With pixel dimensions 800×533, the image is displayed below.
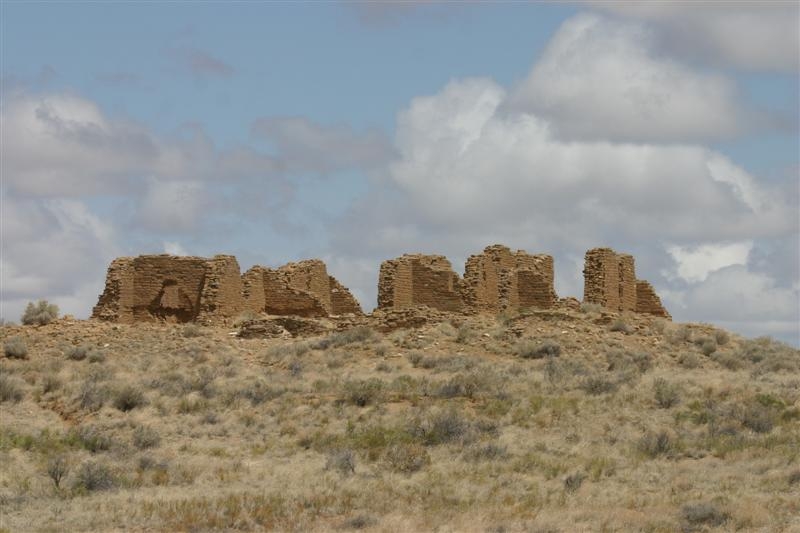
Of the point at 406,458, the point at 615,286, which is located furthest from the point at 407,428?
the point at 615,286

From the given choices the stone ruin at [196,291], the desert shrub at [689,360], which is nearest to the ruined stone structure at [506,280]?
the stone ruin at [196,291]

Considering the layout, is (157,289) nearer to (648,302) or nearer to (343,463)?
(648,302)

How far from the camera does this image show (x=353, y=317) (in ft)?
135

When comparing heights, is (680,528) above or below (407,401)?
below

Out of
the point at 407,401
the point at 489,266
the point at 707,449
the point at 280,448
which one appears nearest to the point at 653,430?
the point at 707,449

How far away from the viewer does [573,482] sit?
80.2ft

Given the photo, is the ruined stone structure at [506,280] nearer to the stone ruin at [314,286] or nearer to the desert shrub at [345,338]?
the stone ruin at [314,286]

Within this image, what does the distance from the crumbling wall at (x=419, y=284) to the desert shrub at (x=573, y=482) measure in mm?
16714

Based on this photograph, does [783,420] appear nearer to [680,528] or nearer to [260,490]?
[680,528]

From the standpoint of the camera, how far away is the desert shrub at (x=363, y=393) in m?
31.8

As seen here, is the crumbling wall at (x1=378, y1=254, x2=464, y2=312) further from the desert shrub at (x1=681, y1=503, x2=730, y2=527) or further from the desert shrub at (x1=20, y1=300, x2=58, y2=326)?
the desert shrub at (x1=681, y1=503, x2=730, y2=527)

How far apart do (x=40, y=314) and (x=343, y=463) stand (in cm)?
1921

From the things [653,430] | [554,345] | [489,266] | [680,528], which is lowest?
[680,528]

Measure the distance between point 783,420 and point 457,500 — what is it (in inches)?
384
